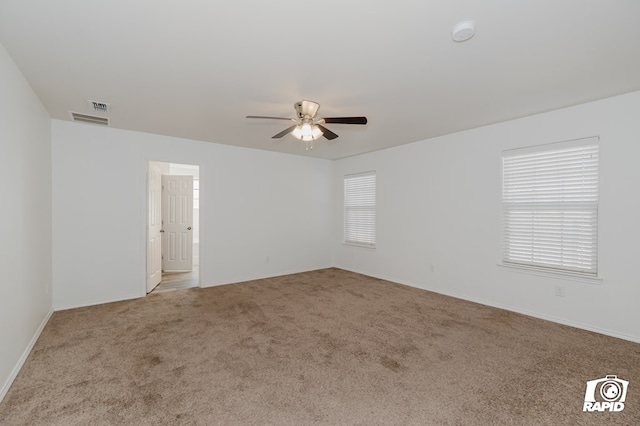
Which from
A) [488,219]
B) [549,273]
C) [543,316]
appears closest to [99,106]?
[488,219]

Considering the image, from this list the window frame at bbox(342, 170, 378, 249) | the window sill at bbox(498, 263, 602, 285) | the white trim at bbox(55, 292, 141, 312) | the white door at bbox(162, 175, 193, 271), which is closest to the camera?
the window sill at bbox(498, 263, 602, 285)

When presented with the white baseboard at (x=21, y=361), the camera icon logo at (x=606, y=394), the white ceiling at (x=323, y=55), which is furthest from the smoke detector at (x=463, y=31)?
the white baseboard at (x=21, y=361)

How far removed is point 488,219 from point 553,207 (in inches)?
28.9

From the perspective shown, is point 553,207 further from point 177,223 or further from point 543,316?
point 177,223

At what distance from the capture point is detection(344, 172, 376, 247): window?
5809 mm

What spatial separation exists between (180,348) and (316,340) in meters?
1.31

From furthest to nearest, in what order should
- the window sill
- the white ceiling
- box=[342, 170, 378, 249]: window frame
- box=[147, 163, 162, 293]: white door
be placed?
box=[342, 170, 378, 249]: window frame, box=[147, 163, 162, 293]: white door, the window sill, the white ceiling

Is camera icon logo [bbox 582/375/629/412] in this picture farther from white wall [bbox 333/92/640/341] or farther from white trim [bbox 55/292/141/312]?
white trim [bbox 55/292/141/312]

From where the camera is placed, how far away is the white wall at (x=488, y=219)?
2.96m

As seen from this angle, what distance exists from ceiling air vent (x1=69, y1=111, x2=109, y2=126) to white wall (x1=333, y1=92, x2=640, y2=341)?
14.0 ft

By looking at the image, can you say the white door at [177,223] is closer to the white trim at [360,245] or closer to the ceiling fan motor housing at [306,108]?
the white trim at [360,245]

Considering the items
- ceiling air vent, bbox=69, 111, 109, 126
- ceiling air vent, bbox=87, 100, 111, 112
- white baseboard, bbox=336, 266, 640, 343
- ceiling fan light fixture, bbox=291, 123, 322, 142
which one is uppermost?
ceiling air vent, bbox=87, 100, 111, 112

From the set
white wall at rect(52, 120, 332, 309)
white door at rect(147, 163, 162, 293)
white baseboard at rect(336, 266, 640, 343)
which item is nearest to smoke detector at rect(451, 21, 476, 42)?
white baseboard at rect(336, 266, 640, 343)

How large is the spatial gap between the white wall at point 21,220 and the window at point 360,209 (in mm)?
4859
